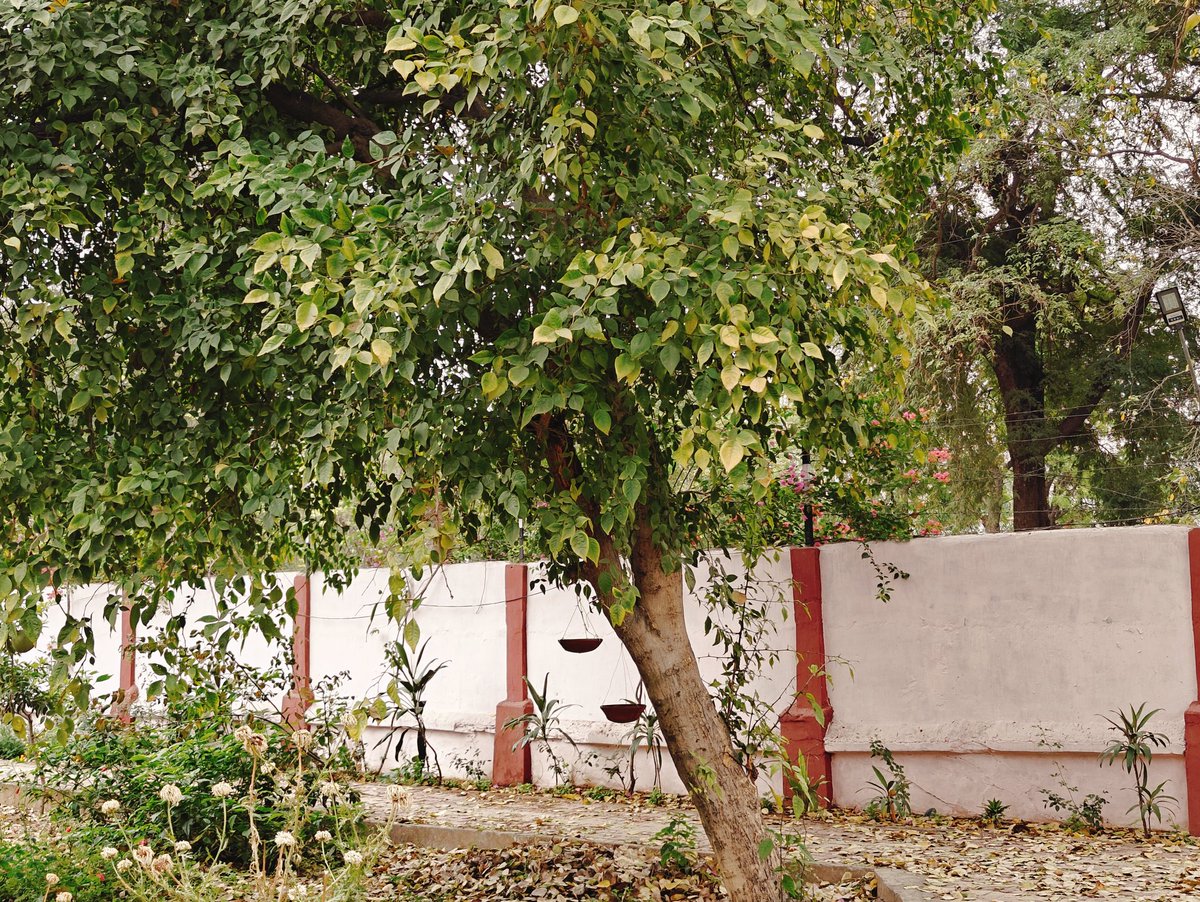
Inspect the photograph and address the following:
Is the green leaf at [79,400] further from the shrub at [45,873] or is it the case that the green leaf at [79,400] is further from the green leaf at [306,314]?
the shrub at [45,873]

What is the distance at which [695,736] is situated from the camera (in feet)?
14.7

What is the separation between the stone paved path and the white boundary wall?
335 millimetres

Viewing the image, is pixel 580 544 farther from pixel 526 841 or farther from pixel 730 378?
pixel 526 841

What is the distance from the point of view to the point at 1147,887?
498 cm

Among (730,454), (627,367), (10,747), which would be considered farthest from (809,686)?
(10,747)

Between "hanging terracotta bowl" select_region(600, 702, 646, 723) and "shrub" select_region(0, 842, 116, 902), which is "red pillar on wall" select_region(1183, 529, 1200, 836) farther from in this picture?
"shrub" select_region(0, 842, 116, 902)

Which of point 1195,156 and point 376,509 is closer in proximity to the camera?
point 376,509

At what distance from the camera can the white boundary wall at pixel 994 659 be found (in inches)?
247

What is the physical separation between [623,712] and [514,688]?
1550 millimetres

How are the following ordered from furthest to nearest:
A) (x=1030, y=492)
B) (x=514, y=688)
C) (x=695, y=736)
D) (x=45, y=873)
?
(x=1030, y=492), (x=514, y=688), (x=45, y=873), (x=695, y=736)

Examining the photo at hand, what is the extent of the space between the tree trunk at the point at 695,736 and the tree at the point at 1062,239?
583 cm

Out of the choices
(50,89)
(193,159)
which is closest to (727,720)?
(193,159)

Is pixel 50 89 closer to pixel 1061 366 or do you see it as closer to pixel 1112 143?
pixel 1112 143

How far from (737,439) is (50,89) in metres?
2.71
